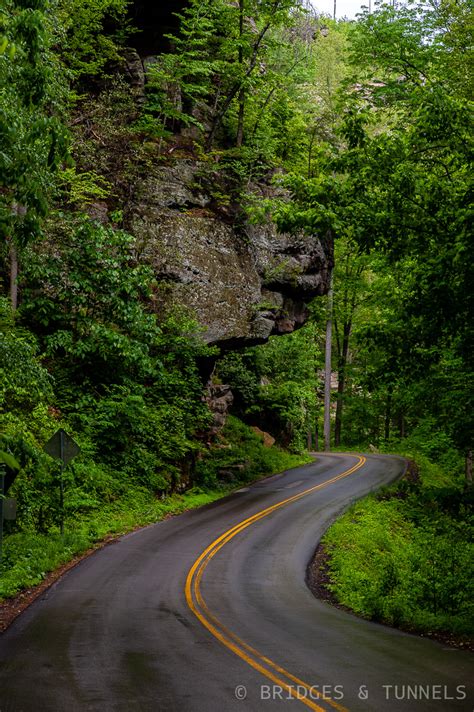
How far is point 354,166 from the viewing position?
1132 cm

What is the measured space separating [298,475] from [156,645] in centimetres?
2381

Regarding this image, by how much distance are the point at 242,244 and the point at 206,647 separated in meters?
22.5

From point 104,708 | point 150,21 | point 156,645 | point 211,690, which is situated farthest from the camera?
point 150,21

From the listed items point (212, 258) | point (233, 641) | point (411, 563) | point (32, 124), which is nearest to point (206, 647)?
point (233, 641)

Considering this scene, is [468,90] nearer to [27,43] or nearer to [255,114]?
[27,43]

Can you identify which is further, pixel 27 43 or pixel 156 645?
pixel 156 645

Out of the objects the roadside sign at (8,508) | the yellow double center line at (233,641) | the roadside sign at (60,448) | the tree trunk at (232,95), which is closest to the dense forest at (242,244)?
the tree trunk at (232,95)

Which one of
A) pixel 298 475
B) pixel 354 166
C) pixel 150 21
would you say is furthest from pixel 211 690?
pixel 150 21

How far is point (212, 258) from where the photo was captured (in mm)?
28172

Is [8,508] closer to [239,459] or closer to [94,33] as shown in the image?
[239,459]

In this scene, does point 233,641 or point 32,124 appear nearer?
point 32,124

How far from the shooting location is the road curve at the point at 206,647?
6852 millimetres

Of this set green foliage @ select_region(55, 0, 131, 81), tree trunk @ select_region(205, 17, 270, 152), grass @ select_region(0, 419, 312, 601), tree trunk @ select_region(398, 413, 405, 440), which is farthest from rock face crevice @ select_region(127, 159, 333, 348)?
tree trunk @ select_region(398, 413, 405, 440)

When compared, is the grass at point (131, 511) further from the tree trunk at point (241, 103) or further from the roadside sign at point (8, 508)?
the tree trunk at point (241, 103)
